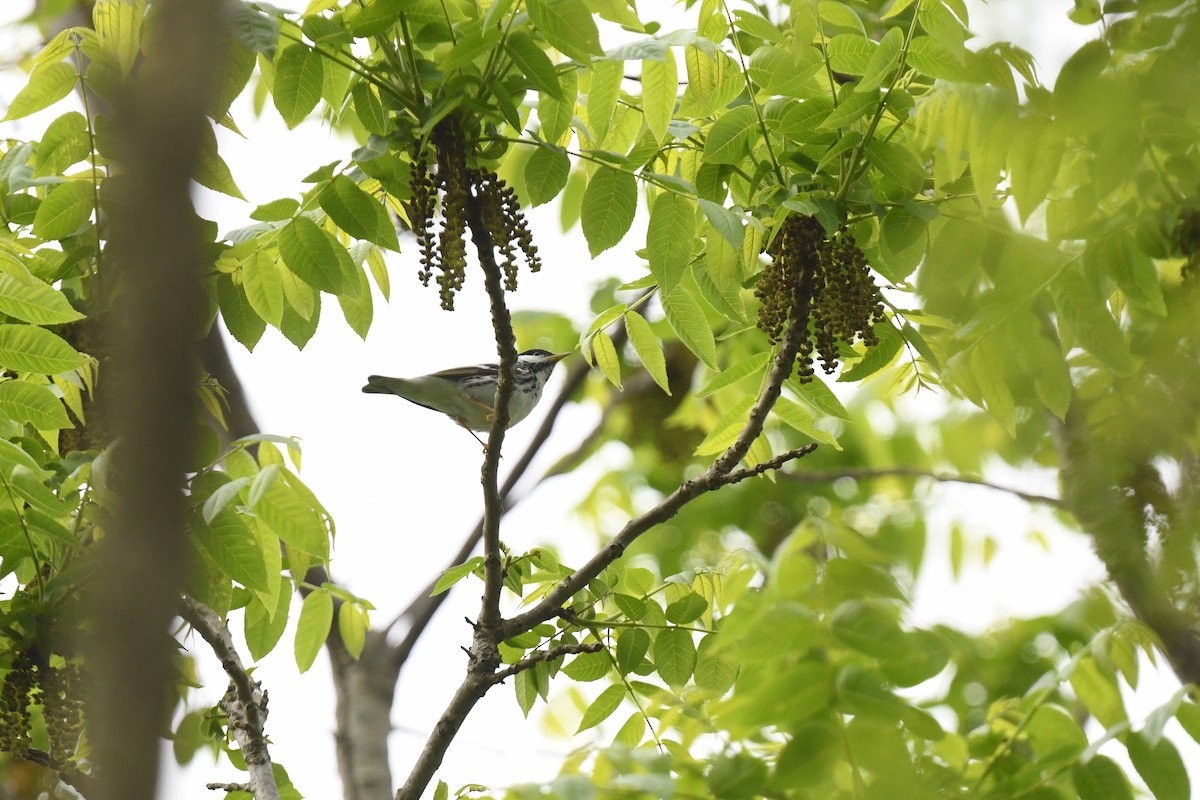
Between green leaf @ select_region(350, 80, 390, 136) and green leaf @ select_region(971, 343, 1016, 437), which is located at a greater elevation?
green leaf @ select_region(350, 80, 390, 136)

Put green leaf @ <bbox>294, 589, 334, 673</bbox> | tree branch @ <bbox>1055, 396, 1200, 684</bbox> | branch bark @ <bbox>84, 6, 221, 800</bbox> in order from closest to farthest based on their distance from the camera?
branch bark @ <bbox>84, 6, 221, 800</bbox> < tree branch @ <bbox>1055, 396, 1200, 684</bbox> < green leaf @ <bbox>294, 589, 334, 673</bbox>

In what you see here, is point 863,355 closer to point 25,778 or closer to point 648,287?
point 648,287

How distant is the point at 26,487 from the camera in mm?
3484

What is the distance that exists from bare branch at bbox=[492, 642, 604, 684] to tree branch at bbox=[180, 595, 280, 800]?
0.95m

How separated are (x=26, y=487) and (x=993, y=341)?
2.90m

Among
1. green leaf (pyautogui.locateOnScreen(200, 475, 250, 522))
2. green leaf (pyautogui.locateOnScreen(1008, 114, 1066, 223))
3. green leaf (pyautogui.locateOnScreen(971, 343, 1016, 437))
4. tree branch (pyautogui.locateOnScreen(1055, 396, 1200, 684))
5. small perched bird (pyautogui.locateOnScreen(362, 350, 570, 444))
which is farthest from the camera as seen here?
small perched bird (pyautogui.locateOnScreen(362, 350, 570, 444))

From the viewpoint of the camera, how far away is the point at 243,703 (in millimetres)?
4062

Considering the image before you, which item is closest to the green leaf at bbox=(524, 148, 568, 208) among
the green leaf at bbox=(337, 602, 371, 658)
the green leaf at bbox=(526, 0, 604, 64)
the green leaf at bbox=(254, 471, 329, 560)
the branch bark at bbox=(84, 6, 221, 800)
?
the green leaf at bbox=(526, 0, 604, 64)

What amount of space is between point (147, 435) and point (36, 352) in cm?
303

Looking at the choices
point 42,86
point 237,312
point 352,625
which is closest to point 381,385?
point 352,625

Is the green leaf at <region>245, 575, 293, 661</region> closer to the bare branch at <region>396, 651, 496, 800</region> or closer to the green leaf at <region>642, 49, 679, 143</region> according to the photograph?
the bare branch at <region>396, 651, 496, 800</region>

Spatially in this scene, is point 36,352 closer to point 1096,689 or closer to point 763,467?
point 763,467

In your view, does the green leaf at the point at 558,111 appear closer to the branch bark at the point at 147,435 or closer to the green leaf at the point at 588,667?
the green leaf at the point at 588,667

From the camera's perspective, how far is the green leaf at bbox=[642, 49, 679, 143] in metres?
3.56
